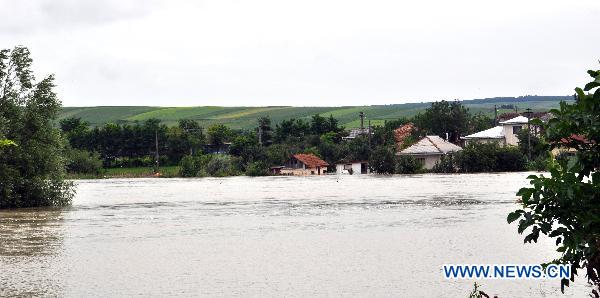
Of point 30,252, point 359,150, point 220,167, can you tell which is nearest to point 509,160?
point 359,150

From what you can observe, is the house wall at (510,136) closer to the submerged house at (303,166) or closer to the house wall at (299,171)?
the submerged house at (303,166)

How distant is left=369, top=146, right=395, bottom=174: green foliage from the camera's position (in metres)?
102

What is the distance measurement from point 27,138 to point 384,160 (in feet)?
203

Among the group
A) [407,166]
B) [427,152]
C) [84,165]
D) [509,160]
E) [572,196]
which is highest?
[572,196]

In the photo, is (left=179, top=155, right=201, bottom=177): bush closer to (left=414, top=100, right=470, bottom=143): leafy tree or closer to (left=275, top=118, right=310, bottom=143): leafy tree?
(left=275, top=118, right=310, bottom=143): leafy tree

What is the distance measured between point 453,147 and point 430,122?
18400mm

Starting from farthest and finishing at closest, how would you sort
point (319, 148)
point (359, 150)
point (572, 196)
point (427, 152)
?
point (319, 148), point (359, 150), point (427, 152), point (572, 196)

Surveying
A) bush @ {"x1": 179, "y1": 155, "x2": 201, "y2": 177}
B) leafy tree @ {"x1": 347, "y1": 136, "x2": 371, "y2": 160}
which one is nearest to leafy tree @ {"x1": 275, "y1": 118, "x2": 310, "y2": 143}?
leafy tree @ {"x1": 347, "y1": 136, "x2": 371, "y2": 160}

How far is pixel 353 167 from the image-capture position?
116 metres

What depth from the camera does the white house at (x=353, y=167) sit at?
11400 centimetres

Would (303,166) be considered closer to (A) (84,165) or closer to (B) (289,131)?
(B) (289,131)

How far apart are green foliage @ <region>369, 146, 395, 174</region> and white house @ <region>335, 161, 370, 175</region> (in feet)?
30.3

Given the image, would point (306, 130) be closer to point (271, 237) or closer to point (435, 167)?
point (435, 167)

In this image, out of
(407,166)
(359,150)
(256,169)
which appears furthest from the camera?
(359,150)
